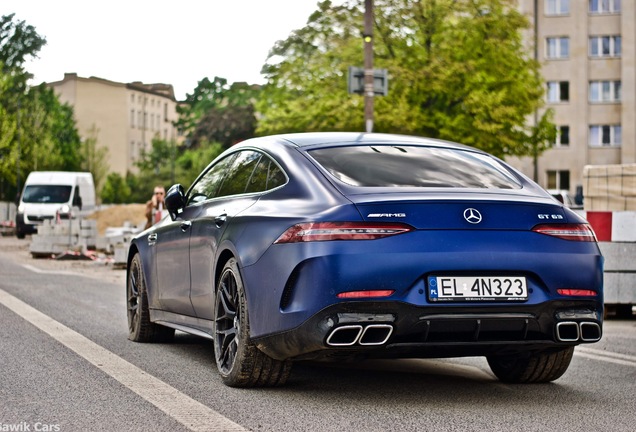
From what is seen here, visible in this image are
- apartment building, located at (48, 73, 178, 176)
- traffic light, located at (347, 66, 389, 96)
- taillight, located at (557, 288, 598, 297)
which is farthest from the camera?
apartment building, located at (48, 73, 178, 176)

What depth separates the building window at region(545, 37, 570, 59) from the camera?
7500 cm

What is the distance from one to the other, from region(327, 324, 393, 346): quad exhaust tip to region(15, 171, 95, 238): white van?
37390 millimetres

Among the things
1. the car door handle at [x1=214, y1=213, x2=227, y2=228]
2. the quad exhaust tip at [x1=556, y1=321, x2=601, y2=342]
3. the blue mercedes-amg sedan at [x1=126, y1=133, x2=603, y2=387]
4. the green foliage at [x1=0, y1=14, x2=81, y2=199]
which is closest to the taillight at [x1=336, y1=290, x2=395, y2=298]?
the blue mercedes-amg sedan at [x1=126, y1=133, x2=603, y2=387]

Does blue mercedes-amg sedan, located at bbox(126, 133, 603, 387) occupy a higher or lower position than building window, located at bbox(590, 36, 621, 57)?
lower

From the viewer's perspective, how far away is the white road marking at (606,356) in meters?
8.87

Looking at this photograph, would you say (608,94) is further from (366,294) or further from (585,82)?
(366,294)

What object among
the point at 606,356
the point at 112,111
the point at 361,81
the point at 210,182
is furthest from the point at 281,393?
the point at 112,111

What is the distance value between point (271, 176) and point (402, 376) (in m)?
1.53

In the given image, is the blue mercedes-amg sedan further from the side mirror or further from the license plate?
the side mirror

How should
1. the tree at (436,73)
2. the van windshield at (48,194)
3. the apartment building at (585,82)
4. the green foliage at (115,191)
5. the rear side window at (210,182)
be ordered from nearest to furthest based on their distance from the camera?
the rear side window at (210,182) < the van windshield at (48,194) < the tree at (436,73) < the apartment building at (585,82) < the green foliage at (115,191)

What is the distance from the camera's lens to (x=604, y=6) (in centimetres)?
7469

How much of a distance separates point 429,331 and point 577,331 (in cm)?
86

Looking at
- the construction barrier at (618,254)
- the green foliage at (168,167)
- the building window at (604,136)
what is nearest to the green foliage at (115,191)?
the green foliage at (168,167)

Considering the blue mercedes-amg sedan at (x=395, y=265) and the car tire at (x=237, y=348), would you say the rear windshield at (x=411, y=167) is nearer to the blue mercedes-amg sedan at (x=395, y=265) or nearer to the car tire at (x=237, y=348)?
the blue mercedes-amg sedan at (x=395, y=265)
